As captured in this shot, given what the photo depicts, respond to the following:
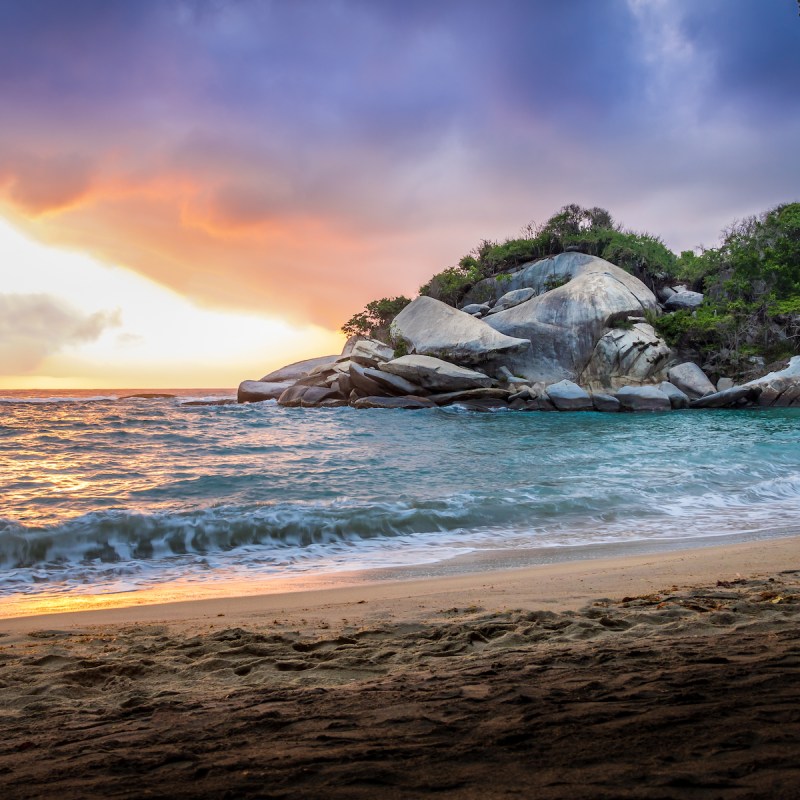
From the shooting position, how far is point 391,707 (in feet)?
7.29

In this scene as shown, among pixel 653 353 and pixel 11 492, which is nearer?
pixel 11 492

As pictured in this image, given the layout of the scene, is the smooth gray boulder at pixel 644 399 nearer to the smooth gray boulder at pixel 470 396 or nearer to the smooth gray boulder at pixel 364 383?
the smooth gray boulder at pixel 470 396

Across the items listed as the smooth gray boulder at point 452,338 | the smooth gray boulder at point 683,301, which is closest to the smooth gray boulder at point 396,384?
the smooth gray boulder at point 452,338

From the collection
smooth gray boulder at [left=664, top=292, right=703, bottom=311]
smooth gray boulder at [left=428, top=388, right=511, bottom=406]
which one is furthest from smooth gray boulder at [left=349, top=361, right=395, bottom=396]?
smooth gray boulder at [left=664, top=292, right=703, bottom=311]

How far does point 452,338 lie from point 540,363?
5.78 metres

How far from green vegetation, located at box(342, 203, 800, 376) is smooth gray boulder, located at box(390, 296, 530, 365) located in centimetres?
665

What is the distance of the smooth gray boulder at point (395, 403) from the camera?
1217 inches

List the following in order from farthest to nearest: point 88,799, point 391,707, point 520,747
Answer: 1. point 391,707
2. point 520,747
3. point 88,799

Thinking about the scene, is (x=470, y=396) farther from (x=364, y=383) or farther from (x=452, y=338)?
(x=364, y=383)

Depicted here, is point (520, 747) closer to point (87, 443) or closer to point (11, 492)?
point (11, 492)

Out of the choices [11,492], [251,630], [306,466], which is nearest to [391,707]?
[251,630]

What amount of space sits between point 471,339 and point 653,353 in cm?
1101

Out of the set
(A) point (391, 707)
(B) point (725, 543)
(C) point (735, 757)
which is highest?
(C) point (735, 757)

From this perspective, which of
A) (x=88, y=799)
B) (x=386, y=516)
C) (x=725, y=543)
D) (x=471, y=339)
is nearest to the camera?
(x=88, y=799)
